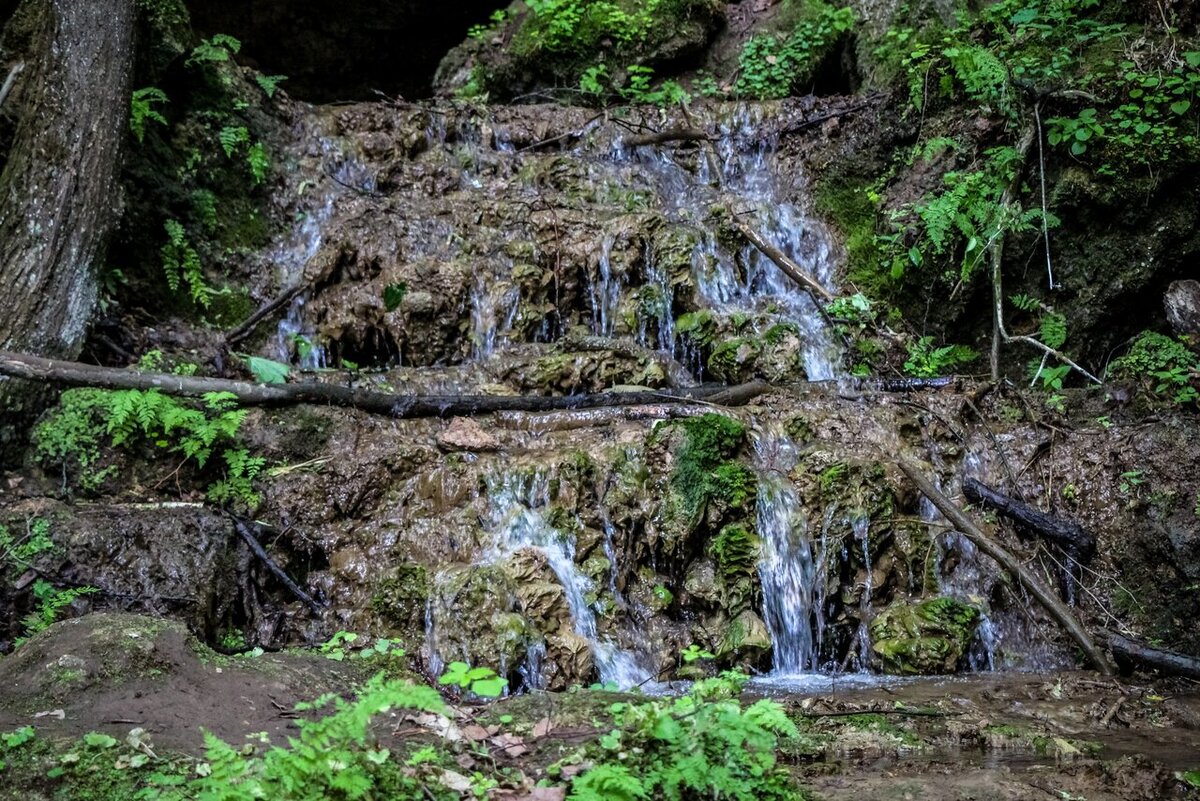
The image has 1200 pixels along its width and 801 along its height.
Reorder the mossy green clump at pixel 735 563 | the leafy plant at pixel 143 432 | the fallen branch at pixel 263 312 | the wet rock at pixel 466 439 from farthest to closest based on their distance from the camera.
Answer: the fallen branch at pixel 263 312, the wet rock at pixel 466 439, the leafy plant at pixel 143 432, the mossy green clump at pixel 735 563

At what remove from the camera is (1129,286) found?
24.3 feet

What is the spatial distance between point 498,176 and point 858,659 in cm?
724

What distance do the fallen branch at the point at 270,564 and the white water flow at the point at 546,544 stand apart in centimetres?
117

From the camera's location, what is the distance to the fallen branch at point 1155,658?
15.3 feet

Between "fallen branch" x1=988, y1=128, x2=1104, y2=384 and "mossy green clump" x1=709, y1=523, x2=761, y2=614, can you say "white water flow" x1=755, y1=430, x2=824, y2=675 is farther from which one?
"fallen branch" x1=988, y1=128, x2=1104, y2=384

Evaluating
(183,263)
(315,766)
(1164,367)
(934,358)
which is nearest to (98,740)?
(315,766)

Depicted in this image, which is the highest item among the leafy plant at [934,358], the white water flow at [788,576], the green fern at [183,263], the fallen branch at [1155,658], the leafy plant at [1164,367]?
the green fern at [183,263]

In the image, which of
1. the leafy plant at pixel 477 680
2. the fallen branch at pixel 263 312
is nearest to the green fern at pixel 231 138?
the fallen branch at pixel 263 312

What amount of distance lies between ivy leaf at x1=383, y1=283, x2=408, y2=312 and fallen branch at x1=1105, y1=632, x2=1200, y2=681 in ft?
20.7

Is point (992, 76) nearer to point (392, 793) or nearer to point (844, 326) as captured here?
point (844, 326)

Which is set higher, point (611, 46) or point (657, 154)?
point (611, 46)

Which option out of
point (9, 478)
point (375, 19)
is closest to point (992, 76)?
point (9, 478)

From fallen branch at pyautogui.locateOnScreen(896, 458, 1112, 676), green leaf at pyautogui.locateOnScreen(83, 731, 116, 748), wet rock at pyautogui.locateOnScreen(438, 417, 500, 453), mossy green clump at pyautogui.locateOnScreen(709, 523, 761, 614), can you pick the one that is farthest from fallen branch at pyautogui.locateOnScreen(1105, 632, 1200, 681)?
green leaf at pyautogui.locateOnScreen(83, 731, 116, 748)

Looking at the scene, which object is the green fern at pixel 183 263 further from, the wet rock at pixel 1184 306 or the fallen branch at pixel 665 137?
the wet rock at pixel 1184 306
